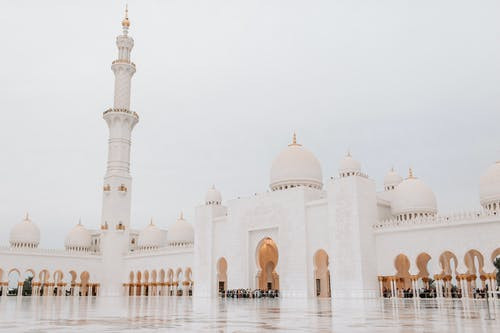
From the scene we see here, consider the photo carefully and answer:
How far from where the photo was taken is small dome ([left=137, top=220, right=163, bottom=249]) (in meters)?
39.0

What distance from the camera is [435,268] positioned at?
21.0 meters

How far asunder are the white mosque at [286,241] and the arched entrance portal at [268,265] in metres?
0.08

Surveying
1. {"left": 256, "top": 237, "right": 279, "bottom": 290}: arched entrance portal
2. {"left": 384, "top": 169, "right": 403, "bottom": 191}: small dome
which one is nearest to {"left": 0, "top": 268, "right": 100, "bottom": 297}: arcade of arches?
{"left": 256, "top": 237, "right": 279, "bottom": 290}: arched entrance portal

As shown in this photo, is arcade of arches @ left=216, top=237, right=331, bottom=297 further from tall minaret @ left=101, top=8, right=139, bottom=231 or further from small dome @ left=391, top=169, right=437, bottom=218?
tall minaret @ left=101, top=8, right=139, bottom=231

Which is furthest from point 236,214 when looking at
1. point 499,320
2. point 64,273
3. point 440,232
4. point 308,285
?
point 499,320

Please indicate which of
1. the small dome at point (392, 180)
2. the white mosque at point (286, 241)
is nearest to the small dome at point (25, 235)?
the white mosque at point (286, 241)

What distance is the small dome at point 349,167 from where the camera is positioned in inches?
1234

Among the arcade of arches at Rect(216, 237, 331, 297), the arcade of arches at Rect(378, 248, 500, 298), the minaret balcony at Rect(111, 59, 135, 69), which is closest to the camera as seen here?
the arcade of arches at Rect(378, 248, 500, 298)

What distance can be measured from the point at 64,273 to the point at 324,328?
115ft

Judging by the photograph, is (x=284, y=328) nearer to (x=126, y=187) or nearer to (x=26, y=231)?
(x=126, y=187)

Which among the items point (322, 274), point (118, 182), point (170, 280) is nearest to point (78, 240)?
point (118, 182)

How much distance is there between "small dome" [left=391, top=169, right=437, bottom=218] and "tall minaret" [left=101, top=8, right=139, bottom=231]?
20.7m

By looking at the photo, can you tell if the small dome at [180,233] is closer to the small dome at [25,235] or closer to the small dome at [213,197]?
the small dome at [213,197]

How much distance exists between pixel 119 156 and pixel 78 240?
10.1 metres
